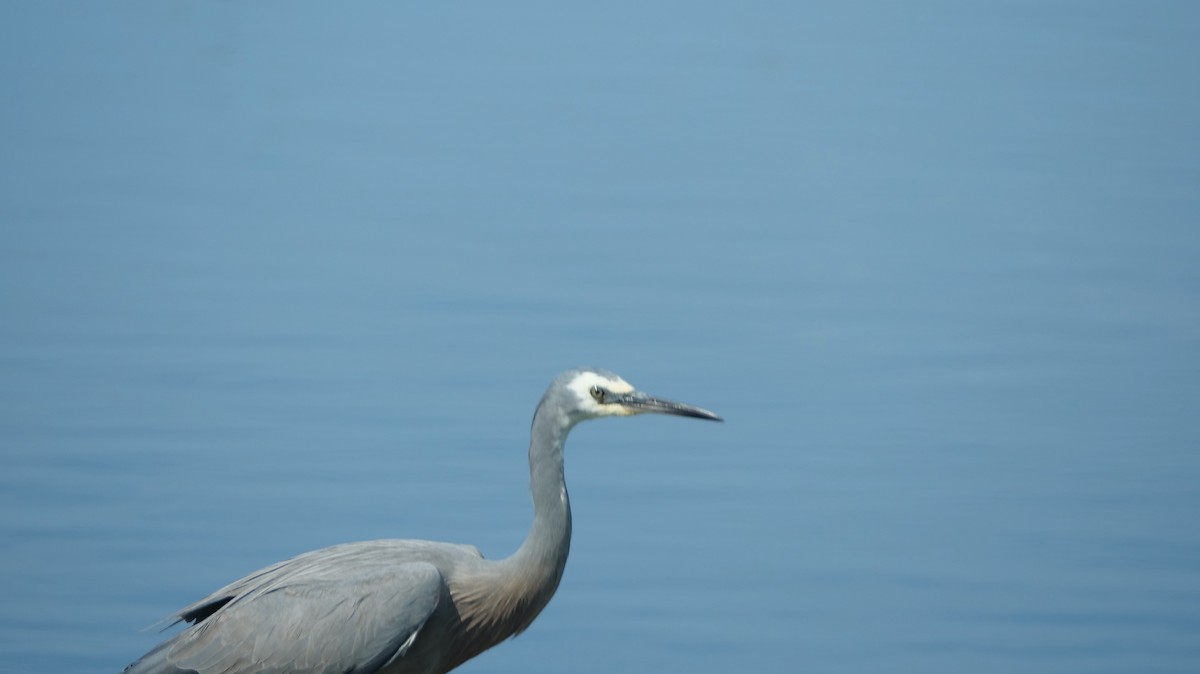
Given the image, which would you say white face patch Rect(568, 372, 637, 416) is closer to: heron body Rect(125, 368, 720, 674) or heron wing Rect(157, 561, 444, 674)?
heron body Rect(125, 368, 720, 674)

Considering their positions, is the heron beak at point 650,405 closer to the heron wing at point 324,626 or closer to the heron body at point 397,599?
the heron body at point 397,599

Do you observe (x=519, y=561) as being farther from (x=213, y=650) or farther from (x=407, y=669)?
(x=213, y=650)

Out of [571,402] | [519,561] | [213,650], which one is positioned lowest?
[213,650]

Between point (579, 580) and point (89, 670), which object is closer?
point (89, 670)

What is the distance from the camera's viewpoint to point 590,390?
4887 millimetres

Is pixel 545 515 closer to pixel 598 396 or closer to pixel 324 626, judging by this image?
pixel 598 396

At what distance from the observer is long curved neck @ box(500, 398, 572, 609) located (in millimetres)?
4902

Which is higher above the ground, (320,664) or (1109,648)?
(1109,648)

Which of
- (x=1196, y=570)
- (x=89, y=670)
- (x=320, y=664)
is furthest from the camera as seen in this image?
(x=1196, y=570)

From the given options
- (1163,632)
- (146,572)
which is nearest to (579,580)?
(146,572)

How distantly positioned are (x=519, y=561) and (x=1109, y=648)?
238 cm

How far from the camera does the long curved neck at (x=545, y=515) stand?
4902 mm

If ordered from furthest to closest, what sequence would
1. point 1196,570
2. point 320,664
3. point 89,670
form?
point 1196,570 → point 89,670 → point 320,664

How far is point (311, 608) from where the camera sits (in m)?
4.86
